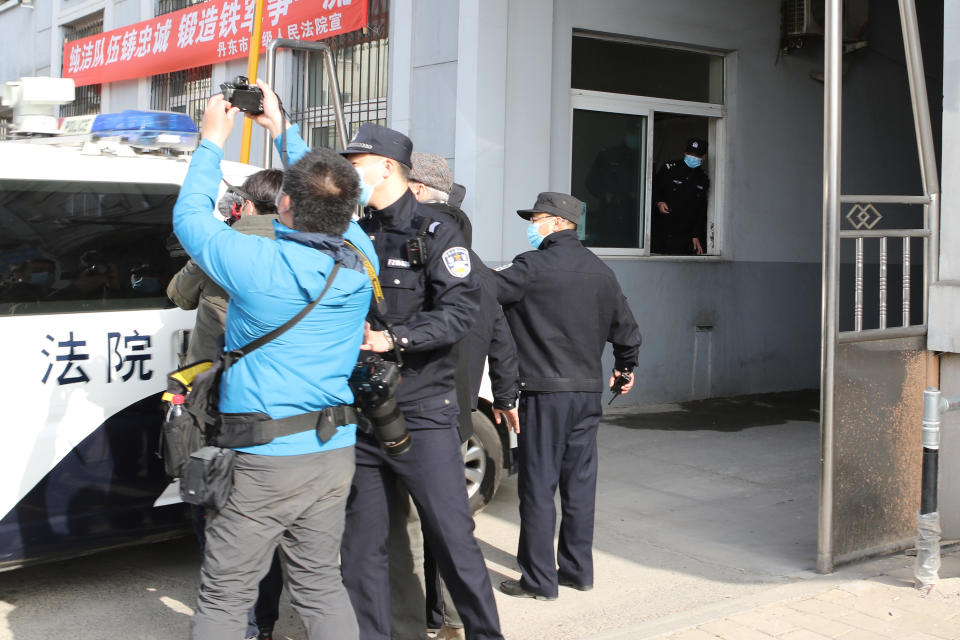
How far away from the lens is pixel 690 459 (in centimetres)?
743

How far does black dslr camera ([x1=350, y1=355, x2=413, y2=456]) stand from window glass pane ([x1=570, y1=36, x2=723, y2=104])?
631 centimetres

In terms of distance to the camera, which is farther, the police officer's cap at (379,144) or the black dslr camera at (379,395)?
the police officer's cap at (379,144)

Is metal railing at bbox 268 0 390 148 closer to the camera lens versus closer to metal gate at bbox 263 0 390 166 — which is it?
metal gate at bbox 263 0 390 166

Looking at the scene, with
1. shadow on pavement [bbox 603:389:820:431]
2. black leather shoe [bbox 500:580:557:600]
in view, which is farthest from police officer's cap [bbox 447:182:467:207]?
shadow on pavement [bbox 603:389:820:431]

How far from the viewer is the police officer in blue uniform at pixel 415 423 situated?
3537mm

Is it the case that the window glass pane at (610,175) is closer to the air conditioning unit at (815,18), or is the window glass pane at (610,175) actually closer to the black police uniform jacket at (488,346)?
the air conditioning unit at (815,18)

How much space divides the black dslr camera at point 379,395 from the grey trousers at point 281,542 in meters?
0.15

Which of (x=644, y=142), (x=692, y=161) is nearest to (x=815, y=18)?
(x=692, y=161)

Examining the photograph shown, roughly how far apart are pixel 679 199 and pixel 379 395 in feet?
23.1

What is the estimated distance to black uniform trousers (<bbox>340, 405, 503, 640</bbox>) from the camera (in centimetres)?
354

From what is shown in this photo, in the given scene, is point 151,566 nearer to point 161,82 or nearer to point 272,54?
point 272,54

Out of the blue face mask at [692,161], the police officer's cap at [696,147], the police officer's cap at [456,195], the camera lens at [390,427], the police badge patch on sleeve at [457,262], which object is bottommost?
the camera lens at [390,427]

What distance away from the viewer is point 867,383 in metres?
4.90

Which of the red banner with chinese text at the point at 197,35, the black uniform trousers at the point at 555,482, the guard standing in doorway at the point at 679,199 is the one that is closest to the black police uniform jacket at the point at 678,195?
the guard standing in doorway at the point at 679,199
